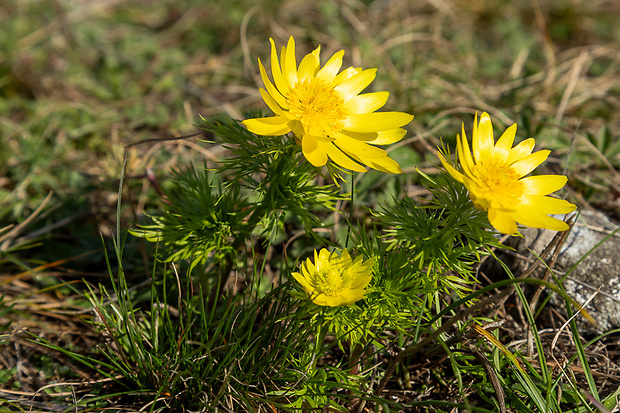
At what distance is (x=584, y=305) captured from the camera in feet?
5.98

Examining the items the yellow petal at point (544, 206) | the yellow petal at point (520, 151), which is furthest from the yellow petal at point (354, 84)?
the yellow petal at point (544, 206)

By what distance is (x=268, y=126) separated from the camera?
52.0 inches

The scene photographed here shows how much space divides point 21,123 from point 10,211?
88 cm

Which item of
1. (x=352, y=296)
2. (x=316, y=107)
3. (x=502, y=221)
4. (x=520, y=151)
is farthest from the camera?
(x=520, y=151)

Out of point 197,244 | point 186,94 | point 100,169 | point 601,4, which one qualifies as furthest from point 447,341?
point 601,4

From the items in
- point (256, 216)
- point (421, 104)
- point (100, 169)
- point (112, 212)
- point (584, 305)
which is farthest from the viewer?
point (421, 104)

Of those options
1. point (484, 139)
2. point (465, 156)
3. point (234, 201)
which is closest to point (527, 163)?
point (484, 139)

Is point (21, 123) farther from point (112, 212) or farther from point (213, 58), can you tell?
point (213, 58)

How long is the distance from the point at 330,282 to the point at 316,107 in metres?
0.49

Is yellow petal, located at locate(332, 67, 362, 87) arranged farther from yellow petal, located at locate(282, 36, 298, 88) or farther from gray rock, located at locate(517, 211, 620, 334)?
gray rock, located at locate(517, 211, 620, 334)

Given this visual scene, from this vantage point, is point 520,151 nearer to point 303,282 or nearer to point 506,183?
point 506,183

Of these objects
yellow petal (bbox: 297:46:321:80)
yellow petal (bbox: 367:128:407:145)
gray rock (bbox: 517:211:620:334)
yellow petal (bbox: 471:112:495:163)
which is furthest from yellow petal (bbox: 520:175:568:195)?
yellow petal (bbox: 297:46:321:80)

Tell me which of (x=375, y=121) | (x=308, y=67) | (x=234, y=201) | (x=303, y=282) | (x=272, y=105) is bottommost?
(x=303, y=282)

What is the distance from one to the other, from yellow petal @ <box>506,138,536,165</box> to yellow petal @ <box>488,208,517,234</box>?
0.34 metres
